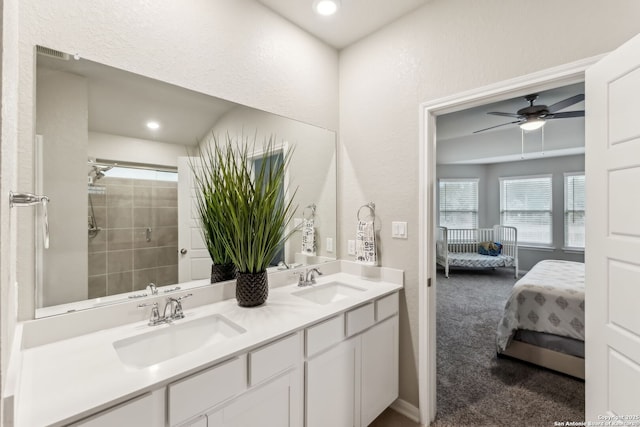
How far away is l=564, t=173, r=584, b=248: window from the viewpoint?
5.50 metres

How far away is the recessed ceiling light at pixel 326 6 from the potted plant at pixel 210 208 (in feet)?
3.45

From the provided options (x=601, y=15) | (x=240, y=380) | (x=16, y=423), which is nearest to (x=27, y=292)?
(x=16, y=423)

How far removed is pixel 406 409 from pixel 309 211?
1489 millimetres

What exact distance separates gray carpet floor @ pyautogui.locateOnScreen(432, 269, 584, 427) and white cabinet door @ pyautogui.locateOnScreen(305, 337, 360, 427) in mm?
716

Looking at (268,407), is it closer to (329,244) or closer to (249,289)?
(249,289)

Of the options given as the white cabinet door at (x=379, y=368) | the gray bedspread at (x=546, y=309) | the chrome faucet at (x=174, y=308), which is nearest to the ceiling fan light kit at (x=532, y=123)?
the gray bedspread at (x=546, y=309)

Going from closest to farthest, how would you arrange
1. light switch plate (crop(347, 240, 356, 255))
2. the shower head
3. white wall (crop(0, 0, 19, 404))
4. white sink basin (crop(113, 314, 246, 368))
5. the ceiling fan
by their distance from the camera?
white wall (crop(0, 0, 19, 404))
white sink basin (crop(113, 314, 246, 368))
the shower head
light switch plate (crop(347, 240, 356, 255))
the ceiling fan

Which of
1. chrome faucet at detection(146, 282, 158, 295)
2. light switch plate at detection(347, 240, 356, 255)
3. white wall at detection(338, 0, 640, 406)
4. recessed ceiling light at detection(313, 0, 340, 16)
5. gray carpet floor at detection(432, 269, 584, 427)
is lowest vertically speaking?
gray carpet floor at detection(432, 269, 584, 427)

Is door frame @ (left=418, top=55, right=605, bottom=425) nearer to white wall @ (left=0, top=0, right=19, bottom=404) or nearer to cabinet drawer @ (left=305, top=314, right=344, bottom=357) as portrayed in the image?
cabinet drawer @ (left=305, top=314, right=344, bottom=357)

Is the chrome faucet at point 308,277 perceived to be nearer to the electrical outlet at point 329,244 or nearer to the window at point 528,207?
the electrical outlet at point 329,244

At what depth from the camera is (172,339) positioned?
1.28 meters

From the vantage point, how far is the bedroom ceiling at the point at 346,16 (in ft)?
6.06

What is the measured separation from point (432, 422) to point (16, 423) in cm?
203

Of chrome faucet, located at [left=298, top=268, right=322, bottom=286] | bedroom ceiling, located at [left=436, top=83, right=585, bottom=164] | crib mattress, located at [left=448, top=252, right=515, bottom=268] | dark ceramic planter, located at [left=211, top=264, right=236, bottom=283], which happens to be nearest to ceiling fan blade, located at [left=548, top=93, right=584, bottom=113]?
bedroom ceiling, located at [left=436, top=83, right=585, bottom=164]
